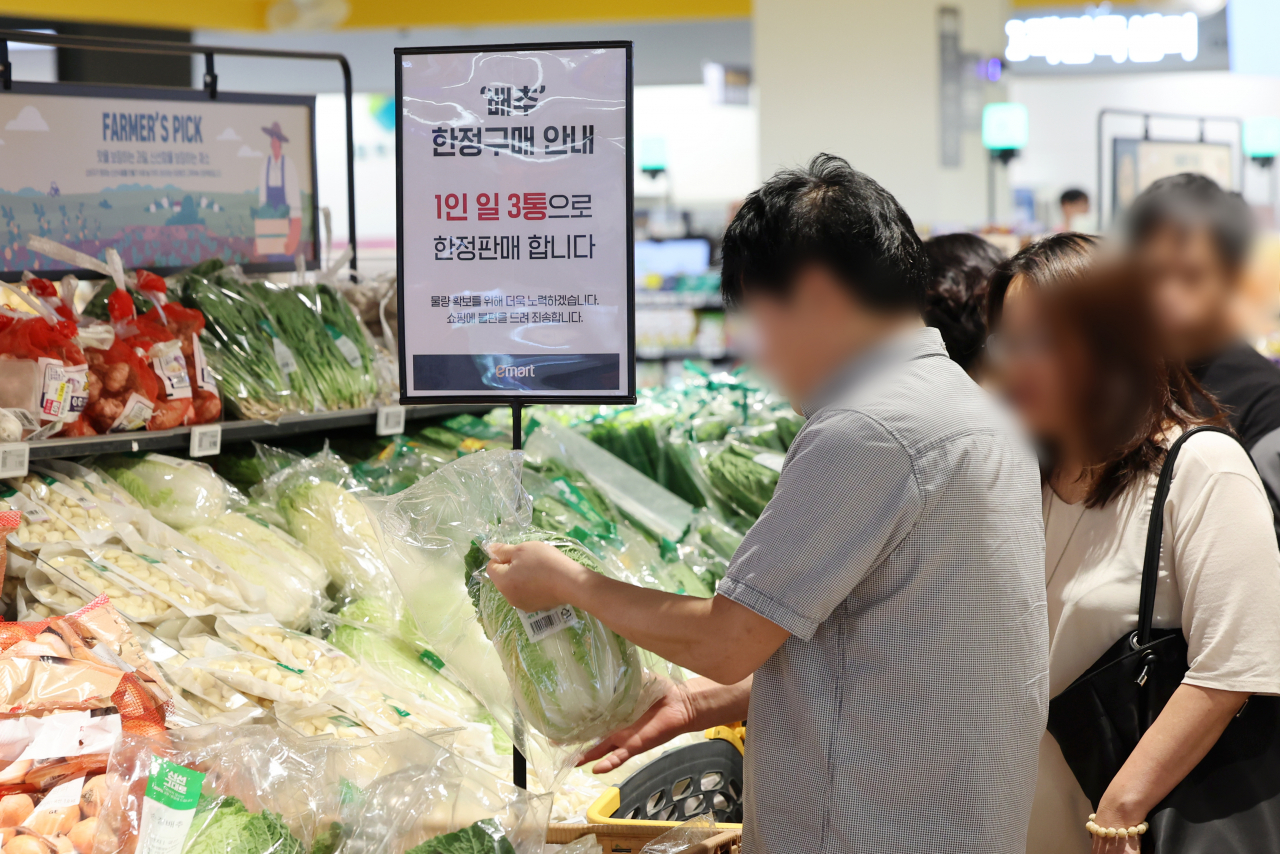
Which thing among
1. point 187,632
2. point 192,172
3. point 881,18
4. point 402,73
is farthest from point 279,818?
point 881,18

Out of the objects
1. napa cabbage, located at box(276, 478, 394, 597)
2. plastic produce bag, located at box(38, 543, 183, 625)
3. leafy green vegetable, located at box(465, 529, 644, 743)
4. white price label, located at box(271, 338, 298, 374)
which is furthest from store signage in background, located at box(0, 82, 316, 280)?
leafy green vegetable, located at box(465, 529, 644, 743)

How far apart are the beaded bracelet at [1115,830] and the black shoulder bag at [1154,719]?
22 mm

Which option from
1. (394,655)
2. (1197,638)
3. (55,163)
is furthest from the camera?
(55,163)

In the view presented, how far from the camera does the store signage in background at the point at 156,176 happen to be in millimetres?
2828

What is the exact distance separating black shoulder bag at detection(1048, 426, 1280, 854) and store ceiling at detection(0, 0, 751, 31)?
985 cm

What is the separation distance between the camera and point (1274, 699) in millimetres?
1740

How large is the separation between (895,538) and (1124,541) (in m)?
0.74

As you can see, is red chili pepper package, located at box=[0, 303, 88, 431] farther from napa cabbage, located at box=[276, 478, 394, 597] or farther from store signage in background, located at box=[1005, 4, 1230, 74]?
store signage in background, located at box=[1005, 4, 1230, 74]

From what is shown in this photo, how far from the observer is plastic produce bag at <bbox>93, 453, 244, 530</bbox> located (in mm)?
2521

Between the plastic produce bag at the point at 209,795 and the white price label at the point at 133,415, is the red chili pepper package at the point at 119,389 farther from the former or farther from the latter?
the plastic produce bag at the point at 209,795

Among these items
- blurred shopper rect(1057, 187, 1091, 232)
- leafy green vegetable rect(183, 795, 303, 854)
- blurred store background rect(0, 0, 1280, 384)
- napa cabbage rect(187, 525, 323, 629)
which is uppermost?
blurred store background rect(0, 0, 1280, 384)

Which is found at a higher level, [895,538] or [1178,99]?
[1178,99]

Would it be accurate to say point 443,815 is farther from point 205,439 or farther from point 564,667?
point 205,439

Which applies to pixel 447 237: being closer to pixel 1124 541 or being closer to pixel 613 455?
pixel 1124 541
